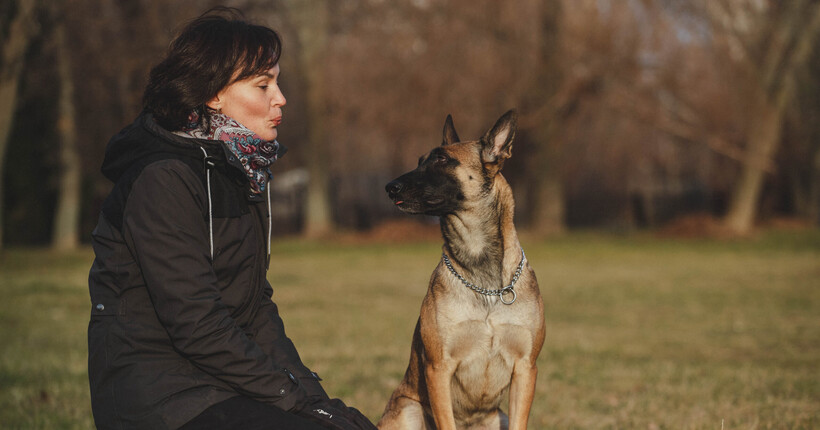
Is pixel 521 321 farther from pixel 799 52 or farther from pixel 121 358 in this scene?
pixel 799 52

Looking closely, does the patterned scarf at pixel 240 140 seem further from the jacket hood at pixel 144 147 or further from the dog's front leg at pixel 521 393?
the dog's front leg at pixel 521 393

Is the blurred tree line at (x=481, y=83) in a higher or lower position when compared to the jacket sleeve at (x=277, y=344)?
higher

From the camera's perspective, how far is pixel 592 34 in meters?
24.7

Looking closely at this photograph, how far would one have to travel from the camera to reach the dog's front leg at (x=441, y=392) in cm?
367

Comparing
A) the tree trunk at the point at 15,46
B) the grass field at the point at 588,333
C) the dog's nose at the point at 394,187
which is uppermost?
the tree trunk at the point at 15,46

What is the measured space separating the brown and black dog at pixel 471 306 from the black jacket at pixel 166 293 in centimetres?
103

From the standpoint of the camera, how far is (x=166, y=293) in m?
2.66

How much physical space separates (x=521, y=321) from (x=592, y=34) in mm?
22567

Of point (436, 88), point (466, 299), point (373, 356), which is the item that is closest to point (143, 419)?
point (466, 299)

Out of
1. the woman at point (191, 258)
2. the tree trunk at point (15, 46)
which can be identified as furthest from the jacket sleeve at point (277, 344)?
the tree trunk at point (15, 46)

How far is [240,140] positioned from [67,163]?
67.4 feet

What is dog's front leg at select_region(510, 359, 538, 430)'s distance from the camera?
370 cm

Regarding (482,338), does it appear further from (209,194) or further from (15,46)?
(15,46)

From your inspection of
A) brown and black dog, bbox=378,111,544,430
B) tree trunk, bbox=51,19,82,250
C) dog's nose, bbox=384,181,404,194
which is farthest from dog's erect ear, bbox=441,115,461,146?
tree trunk, bbox=51,19,82,250
